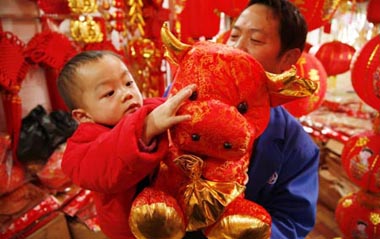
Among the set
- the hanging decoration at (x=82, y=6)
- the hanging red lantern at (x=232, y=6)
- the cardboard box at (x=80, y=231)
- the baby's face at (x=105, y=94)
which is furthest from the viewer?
the cardboard box at (x=80, y=231)

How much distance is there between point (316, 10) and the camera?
133 centimetres

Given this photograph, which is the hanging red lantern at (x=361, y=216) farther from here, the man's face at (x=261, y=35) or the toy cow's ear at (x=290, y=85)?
the toy cow's ear at (x=290, y=85)

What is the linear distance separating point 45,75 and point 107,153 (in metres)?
1.70

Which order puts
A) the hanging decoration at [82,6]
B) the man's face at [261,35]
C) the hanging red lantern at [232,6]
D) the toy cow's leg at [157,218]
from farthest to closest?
the hanging decoration at [82,6] → the hanging red lantern at [232,6] → the man's face at [261,35] → the toy cow's leg at [157,218]

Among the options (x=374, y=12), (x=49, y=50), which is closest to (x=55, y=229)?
(x=49, y=50)

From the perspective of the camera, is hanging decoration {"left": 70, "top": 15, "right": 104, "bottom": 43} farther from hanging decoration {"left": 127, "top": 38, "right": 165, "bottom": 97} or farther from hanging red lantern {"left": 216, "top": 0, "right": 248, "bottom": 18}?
hanging red lantern {"left": 216, "top": 0, "right": 248, "bottom": 18}

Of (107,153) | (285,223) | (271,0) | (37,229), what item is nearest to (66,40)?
(37,229)

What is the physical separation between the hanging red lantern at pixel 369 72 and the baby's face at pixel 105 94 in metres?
1.21

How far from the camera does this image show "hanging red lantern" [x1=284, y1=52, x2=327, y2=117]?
141 centimetres

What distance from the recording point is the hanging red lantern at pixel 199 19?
1.42 meters

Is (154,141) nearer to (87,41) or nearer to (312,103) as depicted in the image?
(312,103)

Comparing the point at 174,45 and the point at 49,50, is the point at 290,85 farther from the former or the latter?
the point at 49,50

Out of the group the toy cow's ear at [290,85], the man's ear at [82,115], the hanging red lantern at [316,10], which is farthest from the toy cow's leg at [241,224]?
the hanging red lantern at [316,10]

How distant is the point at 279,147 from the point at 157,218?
430mm
